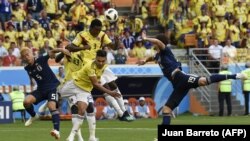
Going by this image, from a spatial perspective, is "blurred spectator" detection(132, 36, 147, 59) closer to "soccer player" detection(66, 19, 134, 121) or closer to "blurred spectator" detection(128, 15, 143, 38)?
"blurred spectator" detection(128, 15, 143, 38)

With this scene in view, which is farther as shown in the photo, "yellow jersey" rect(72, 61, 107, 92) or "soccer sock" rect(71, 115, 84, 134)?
"yellow jersey" rect(72, 61, 107, 92)

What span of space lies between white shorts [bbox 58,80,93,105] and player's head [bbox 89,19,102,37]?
88.6 inches

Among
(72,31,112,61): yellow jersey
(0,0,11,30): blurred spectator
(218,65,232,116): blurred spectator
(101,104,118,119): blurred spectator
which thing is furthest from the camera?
(0,0,11,30): blurred spectator

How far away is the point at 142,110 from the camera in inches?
1446

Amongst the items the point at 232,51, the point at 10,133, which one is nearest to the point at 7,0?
the point at 232,51

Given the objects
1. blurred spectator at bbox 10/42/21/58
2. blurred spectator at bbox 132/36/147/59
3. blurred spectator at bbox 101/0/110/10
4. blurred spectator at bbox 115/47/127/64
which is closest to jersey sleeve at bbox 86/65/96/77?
blurred spectator at bbox 10/42/21/58

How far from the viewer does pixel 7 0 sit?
131ft

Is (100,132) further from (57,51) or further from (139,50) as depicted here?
(139,50)

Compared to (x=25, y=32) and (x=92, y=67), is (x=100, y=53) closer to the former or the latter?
(x=92, y=67)

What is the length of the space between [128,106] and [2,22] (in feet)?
22.2

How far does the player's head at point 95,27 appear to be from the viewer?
78.6 feet

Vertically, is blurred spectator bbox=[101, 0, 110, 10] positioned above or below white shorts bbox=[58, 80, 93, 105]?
below

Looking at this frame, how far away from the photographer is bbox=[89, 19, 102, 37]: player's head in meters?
24.0

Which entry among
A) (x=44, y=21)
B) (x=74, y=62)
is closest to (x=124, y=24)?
(x=44, y=21)
